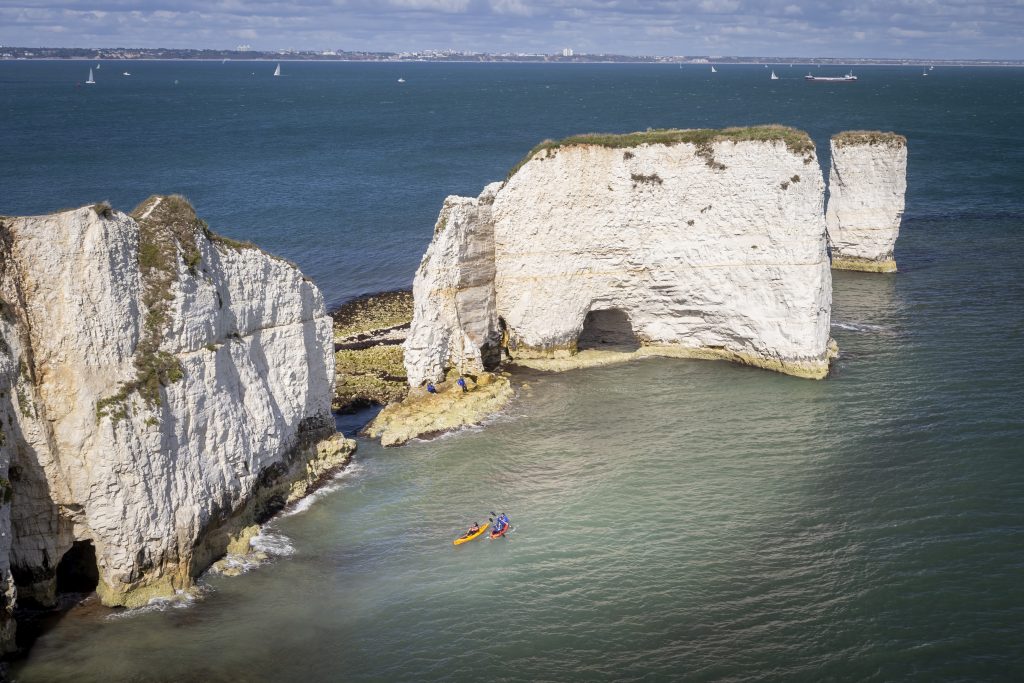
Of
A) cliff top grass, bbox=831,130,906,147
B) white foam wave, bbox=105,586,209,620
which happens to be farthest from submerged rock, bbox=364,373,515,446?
cliff top grass, bbox=831,130,906,147

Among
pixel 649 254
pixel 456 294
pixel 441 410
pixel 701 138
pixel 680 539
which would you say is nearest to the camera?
pixel 680 539

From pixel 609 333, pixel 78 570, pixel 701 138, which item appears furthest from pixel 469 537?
pixel 701 138

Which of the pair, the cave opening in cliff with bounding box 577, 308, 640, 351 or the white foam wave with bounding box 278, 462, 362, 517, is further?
the cave opening in cliff with bounding box 577, 308, 640, 351

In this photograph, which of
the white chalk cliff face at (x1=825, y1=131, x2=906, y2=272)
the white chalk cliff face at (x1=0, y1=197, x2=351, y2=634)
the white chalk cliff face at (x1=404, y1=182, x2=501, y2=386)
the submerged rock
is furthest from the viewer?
the white chalk cliff face at (x1=825, y1=131, x2=906, y2=272)

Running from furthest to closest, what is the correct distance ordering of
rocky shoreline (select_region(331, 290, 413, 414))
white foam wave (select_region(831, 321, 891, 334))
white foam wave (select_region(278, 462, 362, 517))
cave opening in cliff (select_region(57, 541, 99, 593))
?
white foam wave (select_region(831, 321, 891, 334))
rocky shoreline (select_region(331, 290, 413, 414))
white foam wave (select_region(278, 462, 362, 517))
cave opening in cliff (select_region(57, 541, 99, 593))

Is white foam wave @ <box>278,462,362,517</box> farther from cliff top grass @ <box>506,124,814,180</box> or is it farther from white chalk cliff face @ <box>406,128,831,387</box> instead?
cliff top grass @ <box>506,124,814,180</box>

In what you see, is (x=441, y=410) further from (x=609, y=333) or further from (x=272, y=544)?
(x=609, y=333)
